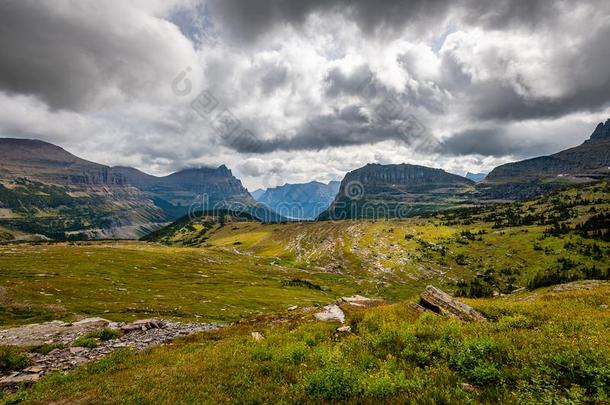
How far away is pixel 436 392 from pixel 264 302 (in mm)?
70941

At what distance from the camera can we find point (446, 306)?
20.8 m

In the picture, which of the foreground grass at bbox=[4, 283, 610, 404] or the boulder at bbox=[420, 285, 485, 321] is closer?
the foreground grass at bbox=[4, 283, 610, 404]

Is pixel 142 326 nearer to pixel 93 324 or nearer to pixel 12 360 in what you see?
pixel 93 324

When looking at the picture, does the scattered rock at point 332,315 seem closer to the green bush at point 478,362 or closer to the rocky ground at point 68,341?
the green bush at point 478,362

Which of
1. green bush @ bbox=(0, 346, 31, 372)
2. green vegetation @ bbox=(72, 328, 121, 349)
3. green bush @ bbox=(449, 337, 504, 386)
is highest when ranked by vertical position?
green bush @ bbox=(449, 337, 504, 386)

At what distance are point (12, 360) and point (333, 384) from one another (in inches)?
801

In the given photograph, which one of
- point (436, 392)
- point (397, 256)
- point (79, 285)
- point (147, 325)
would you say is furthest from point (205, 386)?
point (397, 256)

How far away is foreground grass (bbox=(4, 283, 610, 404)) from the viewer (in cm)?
852

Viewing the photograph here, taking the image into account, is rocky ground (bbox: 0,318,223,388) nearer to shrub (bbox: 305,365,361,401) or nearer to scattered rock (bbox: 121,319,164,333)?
scattered rock (bbox: 121,319,164,333)

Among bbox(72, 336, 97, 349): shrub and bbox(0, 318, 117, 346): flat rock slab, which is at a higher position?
bbox(72, 336, 97, 349): shrub

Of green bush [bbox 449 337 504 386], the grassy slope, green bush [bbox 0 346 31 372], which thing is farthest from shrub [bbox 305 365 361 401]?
the grassy slope

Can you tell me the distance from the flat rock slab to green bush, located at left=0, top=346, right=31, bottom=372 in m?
4.20

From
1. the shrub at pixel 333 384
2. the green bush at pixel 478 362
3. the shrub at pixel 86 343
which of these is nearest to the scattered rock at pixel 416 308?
the green bush at pixel 478 362

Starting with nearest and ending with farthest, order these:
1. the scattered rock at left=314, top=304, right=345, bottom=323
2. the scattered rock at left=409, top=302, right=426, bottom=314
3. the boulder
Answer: the boulder → the scattered rock at left=409, top=302, right=426, bottom=314 → the scattered rock at left=314, top=304, right=345, bottom=323
